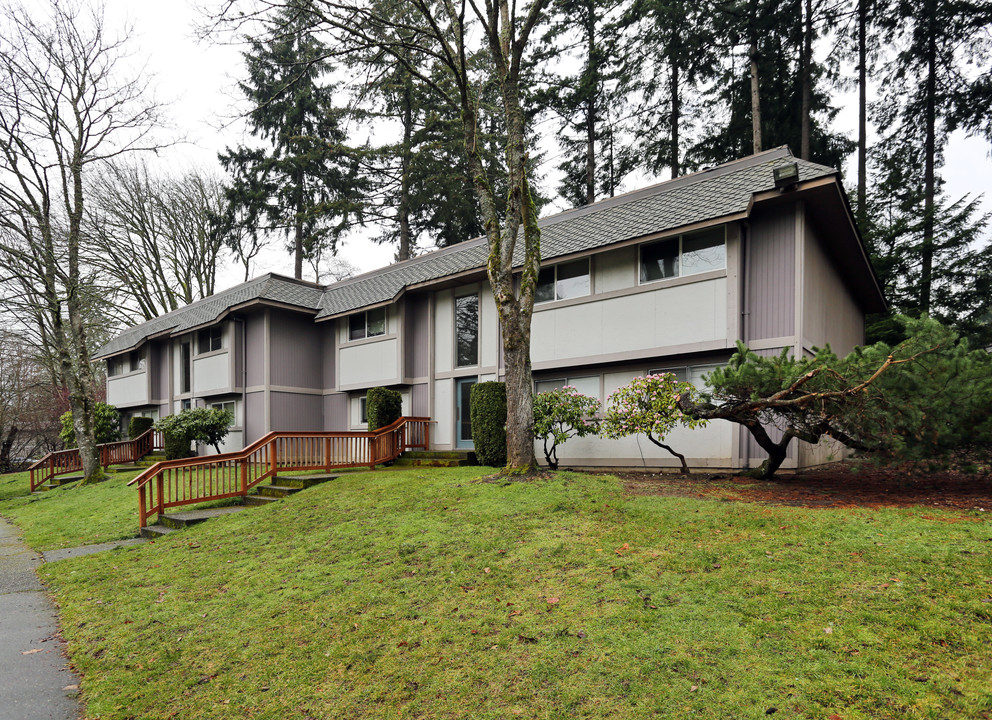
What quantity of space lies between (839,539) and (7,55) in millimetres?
23327

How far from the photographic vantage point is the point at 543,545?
6020 mm

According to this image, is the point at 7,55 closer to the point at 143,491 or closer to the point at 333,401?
the point at 333,401

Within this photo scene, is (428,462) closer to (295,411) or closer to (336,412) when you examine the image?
(336,412)

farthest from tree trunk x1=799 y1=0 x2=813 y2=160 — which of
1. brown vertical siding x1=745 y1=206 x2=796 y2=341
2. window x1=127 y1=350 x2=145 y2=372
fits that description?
window x1=127 y1=350 x2=145 y2=372

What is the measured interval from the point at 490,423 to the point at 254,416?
977 cm

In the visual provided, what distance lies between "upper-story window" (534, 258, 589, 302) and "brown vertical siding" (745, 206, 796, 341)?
11.9ft

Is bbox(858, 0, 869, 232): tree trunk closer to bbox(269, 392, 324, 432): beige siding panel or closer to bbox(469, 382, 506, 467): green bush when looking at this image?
bbox(469, 382, 506, 467): green bush

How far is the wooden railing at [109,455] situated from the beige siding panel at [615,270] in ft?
56.6

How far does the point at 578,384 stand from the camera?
44.1ft

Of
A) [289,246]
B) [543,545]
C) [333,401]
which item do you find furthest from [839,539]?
[289,246]

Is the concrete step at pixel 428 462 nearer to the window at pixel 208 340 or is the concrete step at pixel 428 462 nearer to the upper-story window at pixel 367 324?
the upper-story window at pixel 367 324

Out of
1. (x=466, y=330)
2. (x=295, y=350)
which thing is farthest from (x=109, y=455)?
(x=466, y=330)

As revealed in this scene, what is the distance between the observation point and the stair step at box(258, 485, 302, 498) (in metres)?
10.8

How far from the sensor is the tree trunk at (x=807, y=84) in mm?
20797
